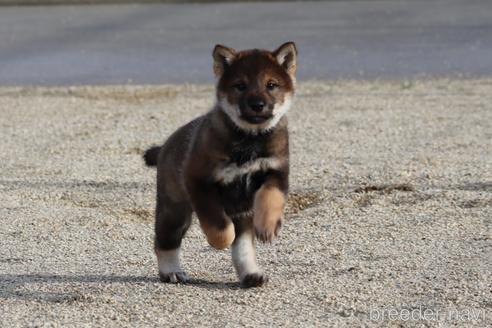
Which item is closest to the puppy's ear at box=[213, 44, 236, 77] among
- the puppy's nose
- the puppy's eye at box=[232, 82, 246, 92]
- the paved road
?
the puppy's eye at box=[232, 82, 246, 92]

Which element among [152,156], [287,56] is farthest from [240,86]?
[152,156]

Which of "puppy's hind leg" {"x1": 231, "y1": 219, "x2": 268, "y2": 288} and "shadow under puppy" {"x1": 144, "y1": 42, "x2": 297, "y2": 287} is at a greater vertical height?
"shadow under puppy" {"x1": 144, "y1": 42, "x2": 297, "y2": 287}

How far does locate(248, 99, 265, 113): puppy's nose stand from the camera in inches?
232

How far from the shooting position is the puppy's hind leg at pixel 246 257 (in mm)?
6176

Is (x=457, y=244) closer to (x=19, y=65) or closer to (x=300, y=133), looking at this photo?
(x=300, y=133)

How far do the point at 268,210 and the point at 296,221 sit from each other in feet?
5.92

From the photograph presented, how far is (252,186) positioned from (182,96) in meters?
6.43

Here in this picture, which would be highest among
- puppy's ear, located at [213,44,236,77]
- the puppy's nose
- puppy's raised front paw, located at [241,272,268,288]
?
puppy's ear, located at [213,44,236,77]

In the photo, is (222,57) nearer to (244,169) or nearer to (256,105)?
(256,105)

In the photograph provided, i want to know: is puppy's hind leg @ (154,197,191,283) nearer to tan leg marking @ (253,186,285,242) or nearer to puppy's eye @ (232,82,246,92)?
tan leg marking @ (253,186,285,242)

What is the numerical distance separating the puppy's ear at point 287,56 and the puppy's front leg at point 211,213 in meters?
0.73

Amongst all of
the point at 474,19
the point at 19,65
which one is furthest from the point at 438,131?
the point at 474,19

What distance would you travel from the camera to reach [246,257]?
6.24m

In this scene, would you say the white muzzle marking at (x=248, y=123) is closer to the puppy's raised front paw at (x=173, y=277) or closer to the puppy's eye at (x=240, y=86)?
the puppy's eye at (x=240, y=86)
